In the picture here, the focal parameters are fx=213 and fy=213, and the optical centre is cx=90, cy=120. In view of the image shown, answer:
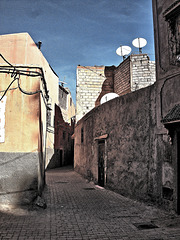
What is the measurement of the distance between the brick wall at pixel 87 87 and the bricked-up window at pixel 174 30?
38.8ft

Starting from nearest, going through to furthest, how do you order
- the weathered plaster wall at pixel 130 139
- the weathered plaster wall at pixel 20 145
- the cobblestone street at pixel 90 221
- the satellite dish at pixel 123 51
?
1. the cobblestone street at pixel 90 221
2. the weathered plaster wall at pixel 20 145
3. the weathered plaster wall at pixel 130 139
4. the satellite dish at pixel 123 51

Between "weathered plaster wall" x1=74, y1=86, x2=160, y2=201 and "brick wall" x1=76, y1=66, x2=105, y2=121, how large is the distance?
7.40 meters

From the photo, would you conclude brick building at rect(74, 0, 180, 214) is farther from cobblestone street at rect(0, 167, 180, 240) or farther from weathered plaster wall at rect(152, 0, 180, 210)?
cobblestone street at rect(0, 167, 180, 240)

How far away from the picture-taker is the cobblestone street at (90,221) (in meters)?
4.11

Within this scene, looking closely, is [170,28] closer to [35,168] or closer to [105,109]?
[105,109]

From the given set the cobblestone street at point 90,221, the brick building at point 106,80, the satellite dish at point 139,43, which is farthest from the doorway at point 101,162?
the satellite dish at point 139,43

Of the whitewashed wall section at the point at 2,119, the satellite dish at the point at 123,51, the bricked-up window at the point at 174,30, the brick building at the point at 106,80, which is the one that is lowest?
the whitewashed wall section at the point at 2,119

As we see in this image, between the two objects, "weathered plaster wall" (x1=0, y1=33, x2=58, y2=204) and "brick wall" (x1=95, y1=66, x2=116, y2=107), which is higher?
"brick wall" (x1=95, y1=66, x2=116, y2=107)

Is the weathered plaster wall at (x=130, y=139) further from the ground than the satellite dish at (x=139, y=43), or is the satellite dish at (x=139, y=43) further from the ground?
the satellite dish at (x=139, y=43)

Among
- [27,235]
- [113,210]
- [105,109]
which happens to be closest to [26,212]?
[27,235]

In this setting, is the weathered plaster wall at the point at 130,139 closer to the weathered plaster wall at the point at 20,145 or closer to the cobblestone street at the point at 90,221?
the cobblestone street at the point at 90,221

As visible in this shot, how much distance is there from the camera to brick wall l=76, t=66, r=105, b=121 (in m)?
17.8

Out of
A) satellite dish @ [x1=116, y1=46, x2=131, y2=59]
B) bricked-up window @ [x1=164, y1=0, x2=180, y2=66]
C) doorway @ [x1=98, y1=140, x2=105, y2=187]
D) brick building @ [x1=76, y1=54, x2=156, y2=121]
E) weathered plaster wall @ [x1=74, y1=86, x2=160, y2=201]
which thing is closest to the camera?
bricked-up window @ [x1=164, y1=0, x2=180, y2=66]

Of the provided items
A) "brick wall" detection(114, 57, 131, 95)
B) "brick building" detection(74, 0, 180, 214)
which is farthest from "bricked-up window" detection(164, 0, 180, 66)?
"brick wall" detection(114, 57, 131, 95)
